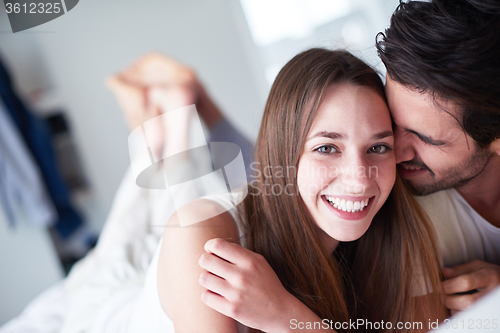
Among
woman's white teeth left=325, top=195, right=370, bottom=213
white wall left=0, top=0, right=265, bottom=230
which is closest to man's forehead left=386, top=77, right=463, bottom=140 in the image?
woman's white teeth left=325, top=195, right=370, bottom=213

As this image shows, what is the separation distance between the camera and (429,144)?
3.00 feet

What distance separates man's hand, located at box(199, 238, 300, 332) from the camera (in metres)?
0.68

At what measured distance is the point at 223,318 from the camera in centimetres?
74

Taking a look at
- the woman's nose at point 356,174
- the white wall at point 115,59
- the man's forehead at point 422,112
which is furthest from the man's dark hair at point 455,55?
the white wall at point 115,59

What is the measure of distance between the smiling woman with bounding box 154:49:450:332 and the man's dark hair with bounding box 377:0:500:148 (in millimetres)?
96

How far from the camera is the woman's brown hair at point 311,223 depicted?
0.84 m

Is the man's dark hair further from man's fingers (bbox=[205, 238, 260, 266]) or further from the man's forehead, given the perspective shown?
man's fingers (bbox=[205, 238, 260, 266])

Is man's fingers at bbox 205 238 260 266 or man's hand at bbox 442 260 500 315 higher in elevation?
man's fingers at bbox 205 238 260 266

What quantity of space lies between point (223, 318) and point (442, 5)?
0.89 m

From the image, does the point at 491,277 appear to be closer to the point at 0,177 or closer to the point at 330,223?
the point at 330,223

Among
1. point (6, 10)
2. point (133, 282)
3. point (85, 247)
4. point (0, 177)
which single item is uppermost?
point (6, 10)

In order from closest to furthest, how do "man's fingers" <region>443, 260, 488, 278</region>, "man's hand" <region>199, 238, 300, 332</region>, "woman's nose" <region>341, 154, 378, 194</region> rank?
"man's hand" <region>199, 238, 300, 332</region> < "woman's nose" <region>341, 154, 378, 194</region> < "man's fingers" <region>443, 260, 488, 278</region>

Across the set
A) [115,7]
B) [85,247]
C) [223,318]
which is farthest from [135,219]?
[115,7]

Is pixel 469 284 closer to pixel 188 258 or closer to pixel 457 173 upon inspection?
pixel 457 173
